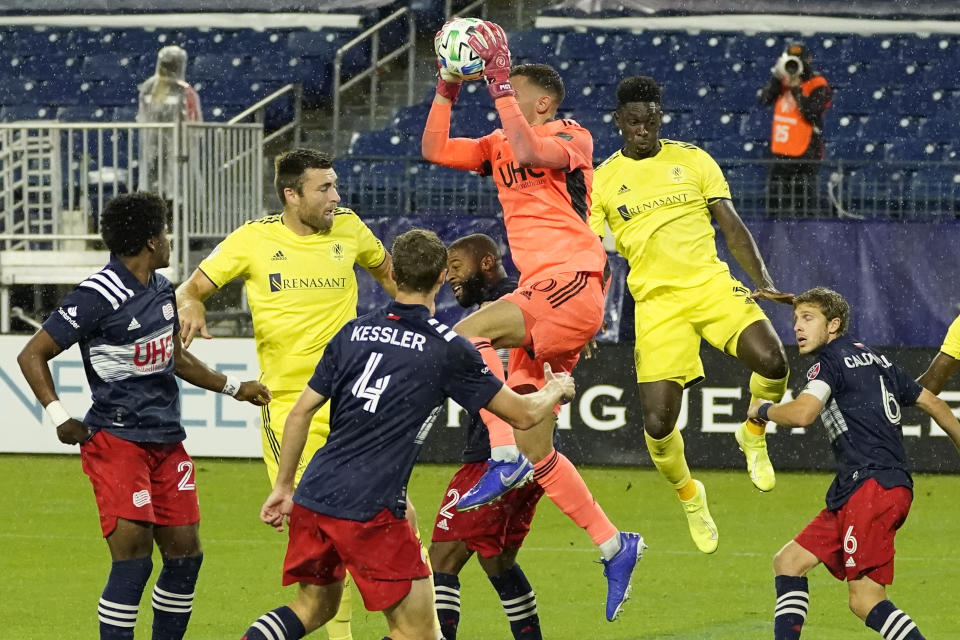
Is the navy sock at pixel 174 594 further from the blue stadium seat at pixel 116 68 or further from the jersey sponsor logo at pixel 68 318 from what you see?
A: the blue stadium seat at pixel 116 68

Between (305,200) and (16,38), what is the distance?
1473cm

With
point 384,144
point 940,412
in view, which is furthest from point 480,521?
point 384,144

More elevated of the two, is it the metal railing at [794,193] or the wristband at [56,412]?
the metal railing at [794,193]

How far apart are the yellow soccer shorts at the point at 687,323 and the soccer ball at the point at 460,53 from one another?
8.26 ft

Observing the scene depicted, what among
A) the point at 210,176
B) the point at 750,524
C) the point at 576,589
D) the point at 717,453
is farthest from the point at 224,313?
the point at 576,589

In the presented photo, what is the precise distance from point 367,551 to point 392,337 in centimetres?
72

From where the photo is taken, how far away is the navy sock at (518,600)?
260 inches

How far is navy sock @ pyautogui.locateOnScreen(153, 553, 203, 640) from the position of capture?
621 cm

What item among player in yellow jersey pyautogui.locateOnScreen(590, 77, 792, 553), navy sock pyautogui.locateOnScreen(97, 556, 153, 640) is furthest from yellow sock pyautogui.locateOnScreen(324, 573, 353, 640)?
player in yellow jersey pyautogui.locateOnScreen(590, 77, 792, 553)

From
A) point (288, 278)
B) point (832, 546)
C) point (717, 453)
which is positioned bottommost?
point (717, 453)

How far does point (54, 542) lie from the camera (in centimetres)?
990

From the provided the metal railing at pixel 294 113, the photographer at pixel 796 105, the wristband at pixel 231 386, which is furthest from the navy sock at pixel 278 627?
the metal railing at pixel 294 113

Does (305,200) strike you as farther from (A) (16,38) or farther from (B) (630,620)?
(A) (16,38)

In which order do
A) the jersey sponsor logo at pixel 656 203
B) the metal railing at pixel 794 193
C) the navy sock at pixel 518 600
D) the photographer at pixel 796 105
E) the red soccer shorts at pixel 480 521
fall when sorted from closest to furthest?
1. the red soccer shorts at pixel 480 521
2. the navy sock at pixel 518 600
3. the jersey sponsor logo at pixel 656 203
4. the metal railing at pixel 794 193
5. the photographer at pixel 796 105
